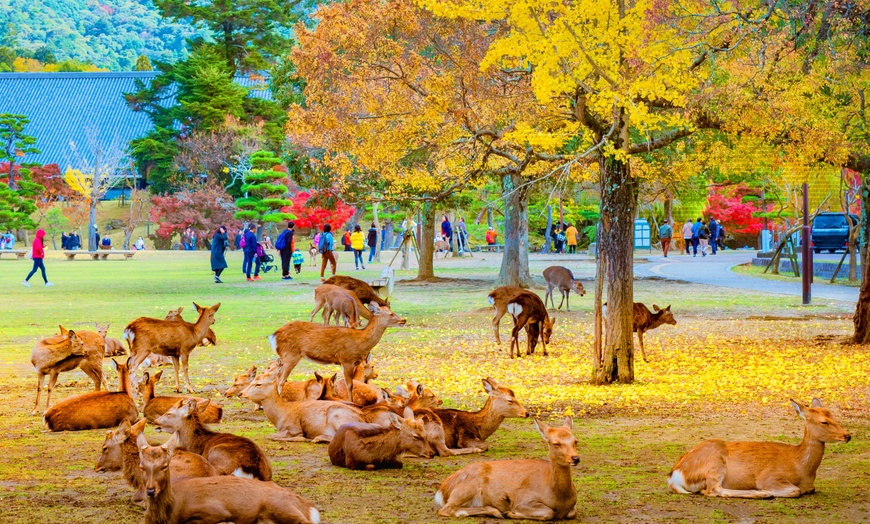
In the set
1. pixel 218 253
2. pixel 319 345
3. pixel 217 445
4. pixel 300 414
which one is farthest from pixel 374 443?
pixel 218 253

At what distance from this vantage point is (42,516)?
6.69 meters

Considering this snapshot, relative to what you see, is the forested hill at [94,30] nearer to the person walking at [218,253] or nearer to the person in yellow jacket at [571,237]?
the person in yellow jacket at [571,237]

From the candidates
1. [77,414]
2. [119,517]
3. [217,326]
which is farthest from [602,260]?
[217,326]

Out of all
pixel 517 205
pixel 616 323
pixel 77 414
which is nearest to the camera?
pixel 77 414

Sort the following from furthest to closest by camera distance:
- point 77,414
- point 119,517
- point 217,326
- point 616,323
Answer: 1. point 217,326
2. point 616,323
3. point 77,414
4. point 119,517

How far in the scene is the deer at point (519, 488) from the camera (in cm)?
658

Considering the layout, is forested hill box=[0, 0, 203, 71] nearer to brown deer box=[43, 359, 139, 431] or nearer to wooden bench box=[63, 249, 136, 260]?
wooden bench box=[63, 249, 136, 260]

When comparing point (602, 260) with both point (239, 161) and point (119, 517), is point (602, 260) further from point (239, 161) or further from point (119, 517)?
point (239, 161)

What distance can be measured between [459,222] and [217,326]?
4211 cm

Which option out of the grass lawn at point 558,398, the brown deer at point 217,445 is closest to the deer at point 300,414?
the grass lawn at point 558,398

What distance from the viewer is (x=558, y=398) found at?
11.8m

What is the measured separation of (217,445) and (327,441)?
1.74 metres

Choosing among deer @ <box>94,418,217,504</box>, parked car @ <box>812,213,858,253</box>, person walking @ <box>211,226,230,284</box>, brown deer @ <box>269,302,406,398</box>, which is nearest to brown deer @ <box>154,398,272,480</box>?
deer @ <box>94,418,217,504</box>

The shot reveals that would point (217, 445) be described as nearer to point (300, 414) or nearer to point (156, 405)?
point (300, 414)
